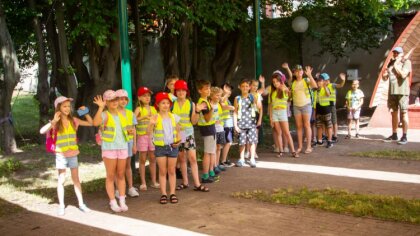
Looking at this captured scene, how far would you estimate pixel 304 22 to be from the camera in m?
16.4

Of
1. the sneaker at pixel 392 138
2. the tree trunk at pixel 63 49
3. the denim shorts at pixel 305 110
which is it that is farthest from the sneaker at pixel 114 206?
the sneaker at pixel 392 138

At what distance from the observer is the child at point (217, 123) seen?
8266 millimetres

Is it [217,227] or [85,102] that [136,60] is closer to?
[85,102]

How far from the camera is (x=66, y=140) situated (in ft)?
21.5

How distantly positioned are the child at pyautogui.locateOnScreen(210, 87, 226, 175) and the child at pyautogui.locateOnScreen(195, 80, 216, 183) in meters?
0.18

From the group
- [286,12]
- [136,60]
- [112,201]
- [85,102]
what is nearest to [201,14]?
[136,60]

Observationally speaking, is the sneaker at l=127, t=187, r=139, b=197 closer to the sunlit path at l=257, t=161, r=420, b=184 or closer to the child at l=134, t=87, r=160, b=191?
the child at l=134, t=87, r=160, b=191

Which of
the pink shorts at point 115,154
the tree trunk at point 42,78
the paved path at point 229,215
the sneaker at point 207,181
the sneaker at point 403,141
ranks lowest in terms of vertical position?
the paved path at point 229,215

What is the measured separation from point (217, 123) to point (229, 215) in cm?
260

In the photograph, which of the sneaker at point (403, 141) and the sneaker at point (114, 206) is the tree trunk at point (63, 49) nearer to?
the sneaker at point (114, 206)

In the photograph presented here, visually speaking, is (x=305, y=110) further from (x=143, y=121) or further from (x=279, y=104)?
(x=143, y=121)

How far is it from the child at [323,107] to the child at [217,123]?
3.17 m

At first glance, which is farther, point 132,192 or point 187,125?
point 187,125

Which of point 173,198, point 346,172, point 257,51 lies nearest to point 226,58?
point 257,51
